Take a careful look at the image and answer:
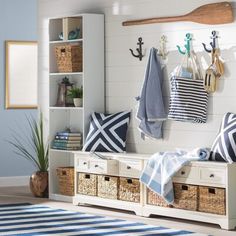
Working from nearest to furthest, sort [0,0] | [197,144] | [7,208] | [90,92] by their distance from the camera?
[197,144]
[7,208]
[90,92]
[0,0]

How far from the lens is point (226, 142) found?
5.75 m

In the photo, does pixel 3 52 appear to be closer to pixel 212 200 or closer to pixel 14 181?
pixel 14 181

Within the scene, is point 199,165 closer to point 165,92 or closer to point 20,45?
point 165,92

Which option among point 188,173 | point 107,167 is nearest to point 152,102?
point 107,167

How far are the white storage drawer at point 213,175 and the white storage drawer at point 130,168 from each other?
741 mm

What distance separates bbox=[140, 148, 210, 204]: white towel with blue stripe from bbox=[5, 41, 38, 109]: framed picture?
3.06m

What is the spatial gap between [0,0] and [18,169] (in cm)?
203

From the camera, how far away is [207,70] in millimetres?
6059

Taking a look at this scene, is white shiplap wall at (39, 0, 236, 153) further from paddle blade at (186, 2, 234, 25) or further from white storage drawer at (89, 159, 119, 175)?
white storage drawer at (89, 159, 119, 175)

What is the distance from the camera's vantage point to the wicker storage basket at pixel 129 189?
21.1 ft

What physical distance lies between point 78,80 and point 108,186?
4.40 feet

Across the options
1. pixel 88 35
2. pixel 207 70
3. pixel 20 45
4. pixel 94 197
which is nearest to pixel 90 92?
pixel 88 35

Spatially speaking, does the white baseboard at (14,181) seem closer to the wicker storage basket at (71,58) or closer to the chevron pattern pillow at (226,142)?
the wicker storage basket at (71,58)

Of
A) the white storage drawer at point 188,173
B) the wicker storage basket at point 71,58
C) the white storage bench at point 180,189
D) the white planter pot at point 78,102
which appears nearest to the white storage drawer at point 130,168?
the white storage bench at point 180,189
